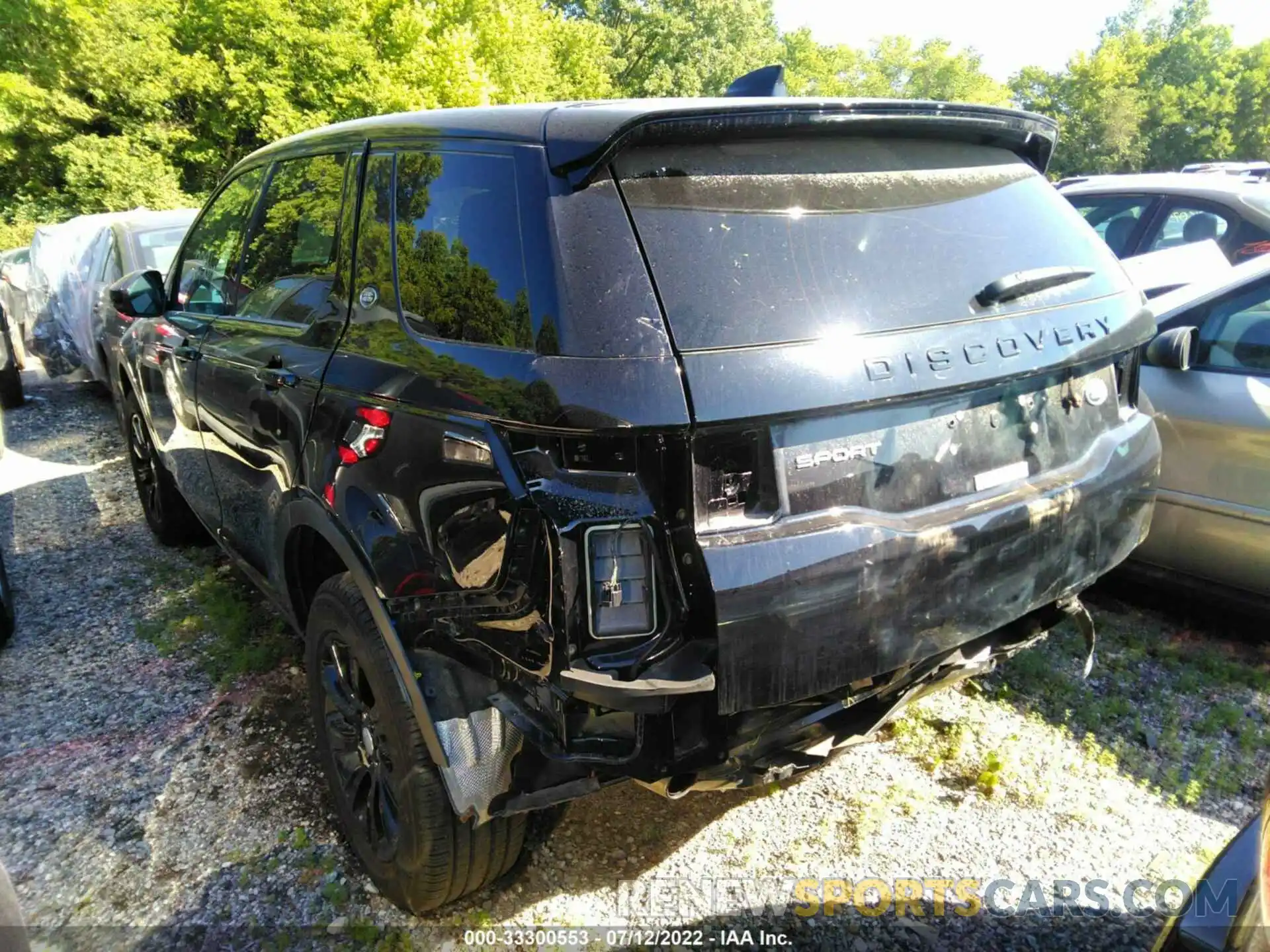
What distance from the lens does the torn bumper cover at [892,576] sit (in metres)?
1.67

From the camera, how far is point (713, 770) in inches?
71.8

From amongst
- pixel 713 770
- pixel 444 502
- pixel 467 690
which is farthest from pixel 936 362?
pixel 467 690

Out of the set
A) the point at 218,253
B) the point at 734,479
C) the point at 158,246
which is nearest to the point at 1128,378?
the point at 734,479

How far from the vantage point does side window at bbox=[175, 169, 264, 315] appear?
328 cm

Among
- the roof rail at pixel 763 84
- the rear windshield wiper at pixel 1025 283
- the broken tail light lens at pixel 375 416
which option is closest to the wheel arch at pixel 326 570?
the broken tail light lens at pixel 375 416

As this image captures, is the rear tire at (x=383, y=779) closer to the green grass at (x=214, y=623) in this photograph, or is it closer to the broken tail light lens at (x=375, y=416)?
the broken tail light lens at (x=375, y=416)

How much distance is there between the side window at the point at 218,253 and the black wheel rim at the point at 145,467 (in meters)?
1.22

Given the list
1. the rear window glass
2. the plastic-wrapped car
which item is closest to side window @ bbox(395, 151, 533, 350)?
the rear window glass

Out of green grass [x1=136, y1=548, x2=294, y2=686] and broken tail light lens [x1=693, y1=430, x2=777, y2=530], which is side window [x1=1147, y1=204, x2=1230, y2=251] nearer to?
broken tail light lens [x1=693, y1=430, x2=777, y2=530]

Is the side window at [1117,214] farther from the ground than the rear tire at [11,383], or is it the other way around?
the side window at [1117,214]

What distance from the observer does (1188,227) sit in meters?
5.65

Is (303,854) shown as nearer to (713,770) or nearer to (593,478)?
(713,770)

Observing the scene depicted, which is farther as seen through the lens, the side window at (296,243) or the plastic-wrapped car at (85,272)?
the plastic-wrapped car at (85,272)

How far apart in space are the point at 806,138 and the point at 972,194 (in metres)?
0.54
